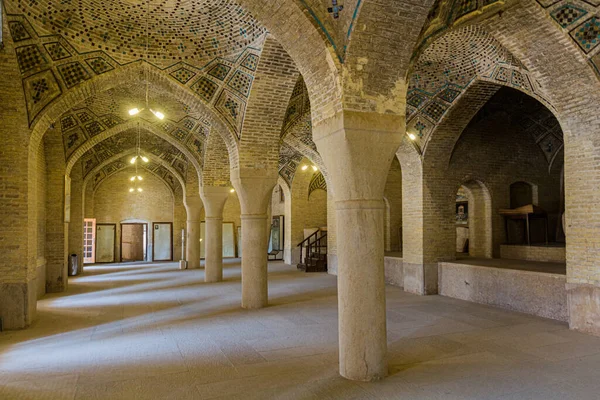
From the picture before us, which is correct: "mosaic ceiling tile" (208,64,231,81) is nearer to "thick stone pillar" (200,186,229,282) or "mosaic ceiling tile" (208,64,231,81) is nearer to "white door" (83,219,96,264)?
"thick stone pillar" (200,186,229,282)

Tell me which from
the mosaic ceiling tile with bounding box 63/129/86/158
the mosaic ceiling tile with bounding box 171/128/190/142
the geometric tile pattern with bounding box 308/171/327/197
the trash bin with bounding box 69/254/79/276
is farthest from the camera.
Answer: the geometric tile pattern with bounding box 308/171/327/197

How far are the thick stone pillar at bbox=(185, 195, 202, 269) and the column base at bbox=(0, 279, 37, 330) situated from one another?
8.07 m

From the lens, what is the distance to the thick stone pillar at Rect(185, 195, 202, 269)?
1530 cm

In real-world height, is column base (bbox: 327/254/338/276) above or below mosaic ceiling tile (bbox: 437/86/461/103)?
below

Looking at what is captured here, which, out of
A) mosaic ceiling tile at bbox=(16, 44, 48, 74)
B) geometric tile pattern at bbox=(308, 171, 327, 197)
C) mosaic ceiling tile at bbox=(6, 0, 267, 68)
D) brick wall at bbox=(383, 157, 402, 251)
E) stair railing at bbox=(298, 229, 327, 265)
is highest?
mosaic ceiling tile at bbox=(6, 0, 267, 68)

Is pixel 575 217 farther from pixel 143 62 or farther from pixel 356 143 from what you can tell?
pixel 143 62

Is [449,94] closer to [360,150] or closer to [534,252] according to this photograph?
[534,252]

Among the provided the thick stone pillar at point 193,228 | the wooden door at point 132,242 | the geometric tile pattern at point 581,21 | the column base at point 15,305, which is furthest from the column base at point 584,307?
the wooden door at point 132,242

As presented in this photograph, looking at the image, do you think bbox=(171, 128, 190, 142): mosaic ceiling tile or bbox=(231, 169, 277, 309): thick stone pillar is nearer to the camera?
bbox=(231, 169, 277, 309): thick stone pillar

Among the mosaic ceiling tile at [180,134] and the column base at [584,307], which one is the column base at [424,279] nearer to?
the column base at [584,307]

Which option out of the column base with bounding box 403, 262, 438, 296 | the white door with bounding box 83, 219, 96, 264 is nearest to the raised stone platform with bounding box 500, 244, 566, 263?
the column base with bounding box 403, 262, 438, 296

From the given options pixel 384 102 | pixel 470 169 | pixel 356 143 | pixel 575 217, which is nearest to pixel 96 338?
pixel 356 143

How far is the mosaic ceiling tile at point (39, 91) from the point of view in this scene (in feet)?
24.0

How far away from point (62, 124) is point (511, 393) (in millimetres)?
11136
